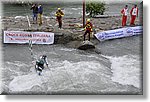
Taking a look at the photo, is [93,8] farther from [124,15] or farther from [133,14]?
[133,14]

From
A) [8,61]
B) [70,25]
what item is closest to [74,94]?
[8,61]

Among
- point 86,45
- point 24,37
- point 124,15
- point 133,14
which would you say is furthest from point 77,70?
point 133,14

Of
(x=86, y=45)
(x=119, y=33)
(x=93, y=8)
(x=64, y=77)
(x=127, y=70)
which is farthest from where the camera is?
(x=93, y=8)

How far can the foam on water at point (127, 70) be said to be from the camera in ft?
42.3

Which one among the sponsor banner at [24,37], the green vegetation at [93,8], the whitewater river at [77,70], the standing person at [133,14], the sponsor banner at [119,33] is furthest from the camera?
the green vegetation at [93,8]

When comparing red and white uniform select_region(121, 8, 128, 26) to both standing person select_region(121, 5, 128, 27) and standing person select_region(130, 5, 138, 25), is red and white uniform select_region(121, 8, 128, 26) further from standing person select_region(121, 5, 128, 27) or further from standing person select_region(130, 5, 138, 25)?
standing person select_region(130, 5, 138, 25)

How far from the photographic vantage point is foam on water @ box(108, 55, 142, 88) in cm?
1288

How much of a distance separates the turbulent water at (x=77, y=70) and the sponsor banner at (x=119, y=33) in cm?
32

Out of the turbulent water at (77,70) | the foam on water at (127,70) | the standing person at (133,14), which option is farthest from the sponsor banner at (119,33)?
the foam on water at (127,70)

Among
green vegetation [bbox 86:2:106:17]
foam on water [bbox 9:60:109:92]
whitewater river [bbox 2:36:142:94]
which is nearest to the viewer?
whitewater river [bbox 2:36:142:94]

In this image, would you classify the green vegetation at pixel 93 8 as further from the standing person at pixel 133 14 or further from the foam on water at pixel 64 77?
the foam on water at pixel 64 77

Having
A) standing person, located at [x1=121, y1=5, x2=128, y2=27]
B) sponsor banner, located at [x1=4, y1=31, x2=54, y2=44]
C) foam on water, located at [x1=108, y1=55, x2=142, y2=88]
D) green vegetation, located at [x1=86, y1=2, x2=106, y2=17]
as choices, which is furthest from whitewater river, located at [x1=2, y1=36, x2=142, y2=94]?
green vegetation, located at [x1=86, y1=2, x2=106, y2=17]

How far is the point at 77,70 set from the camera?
1362 centimetres

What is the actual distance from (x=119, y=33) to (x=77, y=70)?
478cm
